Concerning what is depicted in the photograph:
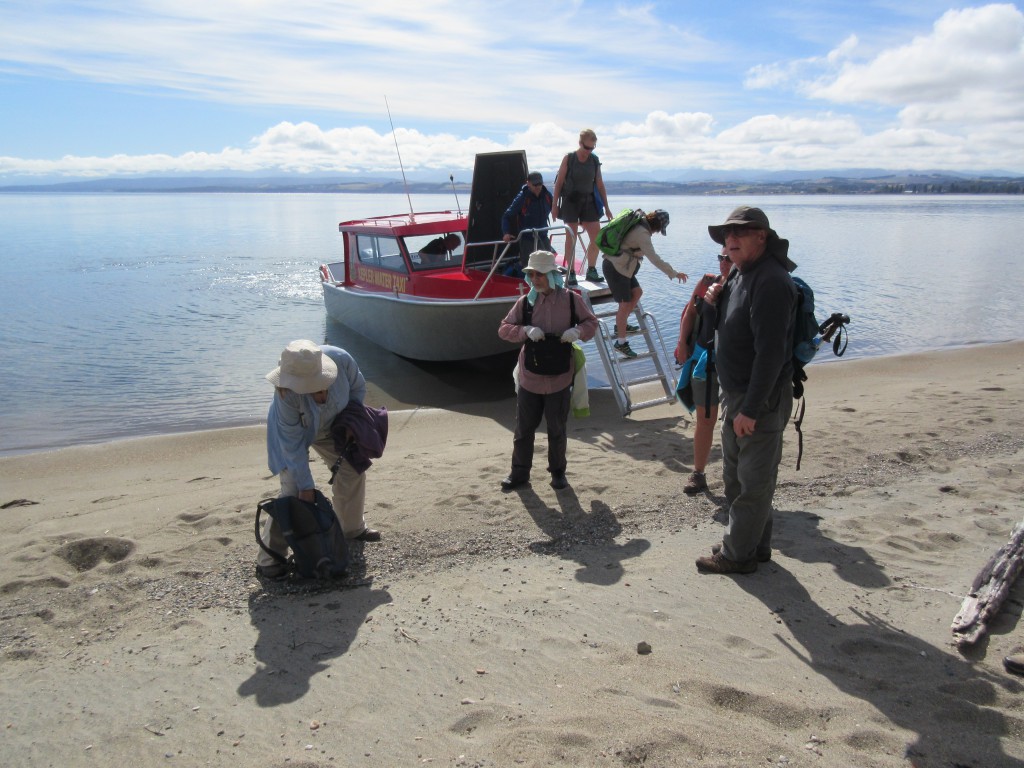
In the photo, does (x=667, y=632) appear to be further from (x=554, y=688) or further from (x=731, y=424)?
(x=731, y=424)

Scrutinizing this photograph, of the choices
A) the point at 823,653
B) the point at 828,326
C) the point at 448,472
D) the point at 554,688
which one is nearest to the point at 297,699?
the point at 554,688

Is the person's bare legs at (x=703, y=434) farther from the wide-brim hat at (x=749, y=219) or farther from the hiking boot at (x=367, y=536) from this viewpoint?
the hiking boot at (x=367, y=536)

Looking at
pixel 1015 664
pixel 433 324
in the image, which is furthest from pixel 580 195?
pixel 1015 664

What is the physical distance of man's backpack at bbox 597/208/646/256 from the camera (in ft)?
25.6

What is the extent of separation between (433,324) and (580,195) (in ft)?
9.47

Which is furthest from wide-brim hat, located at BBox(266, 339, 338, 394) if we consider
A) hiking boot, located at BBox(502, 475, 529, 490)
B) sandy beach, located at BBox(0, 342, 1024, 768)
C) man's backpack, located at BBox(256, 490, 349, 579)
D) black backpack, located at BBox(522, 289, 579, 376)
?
hiking boot, located at BBox(502, 475, 529, 490)

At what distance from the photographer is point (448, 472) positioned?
6.30 metres

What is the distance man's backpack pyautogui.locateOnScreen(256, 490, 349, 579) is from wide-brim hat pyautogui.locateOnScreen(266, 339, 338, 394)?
68 centimetres

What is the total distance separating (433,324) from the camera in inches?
442

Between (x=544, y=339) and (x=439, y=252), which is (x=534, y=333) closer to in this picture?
(x=544, y=339)

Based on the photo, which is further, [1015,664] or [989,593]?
[989,593]

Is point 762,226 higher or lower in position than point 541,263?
higher

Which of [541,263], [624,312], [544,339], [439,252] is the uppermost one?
[541,263]

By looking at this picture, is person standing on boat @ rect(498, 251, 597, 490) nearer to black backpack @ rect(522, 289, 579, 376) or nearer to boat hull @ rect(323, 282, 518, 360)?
black backpack @ rect(522, 289, 579, 376)
